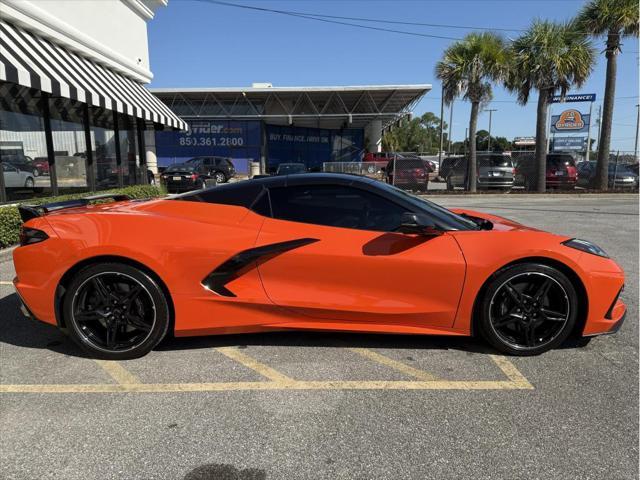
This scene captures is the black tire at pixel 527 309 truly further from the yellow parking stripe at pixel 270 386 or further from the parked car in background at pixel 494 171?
the parked car in background at pixel 494 171

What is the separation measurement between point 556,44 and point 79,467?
21310mm

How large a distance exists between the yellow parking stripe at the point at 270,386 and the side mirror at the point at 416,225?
1029 millimetres

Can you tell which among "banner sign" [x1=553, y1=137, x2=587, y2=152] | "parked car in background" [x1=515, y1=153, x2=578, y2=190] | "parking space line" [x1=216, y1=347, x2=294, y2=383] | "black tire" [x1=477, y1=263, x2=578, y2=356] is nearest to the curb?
"parking space line" [x1=216, y1=347, x2=294, y2=383]

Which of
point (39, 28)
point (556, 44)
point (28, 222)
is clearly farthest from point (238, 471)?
point (556, 44)

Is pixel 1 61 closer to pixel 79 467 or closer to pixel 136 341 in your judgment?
pixel 136 341

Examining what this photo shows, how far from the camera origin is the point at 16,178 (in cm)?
870

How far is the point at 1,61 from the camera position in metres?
6.86

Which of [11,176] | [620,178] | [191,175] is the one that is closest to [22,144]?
[11,176]

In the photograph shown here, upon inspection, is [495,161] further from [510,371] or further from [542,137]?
[510,371]

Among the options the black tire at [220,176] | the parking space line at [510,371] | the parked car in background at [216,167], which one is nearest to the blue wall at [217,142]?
the parked car in background at [216,167]

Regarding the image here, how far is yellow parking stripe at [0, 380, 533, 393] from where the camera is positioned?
294cm

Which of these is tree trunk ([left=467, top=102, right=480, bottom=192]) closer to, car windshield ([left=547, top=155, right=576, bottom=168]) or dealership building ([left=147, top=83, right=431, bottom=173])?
car windshield ([left=547, top=155, right=576, bottom=168])

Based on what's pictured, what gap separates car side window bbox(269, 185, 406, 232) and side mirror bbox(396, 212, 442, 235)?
0.15m

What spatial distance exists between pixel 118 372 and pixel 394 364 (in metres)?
1.97
